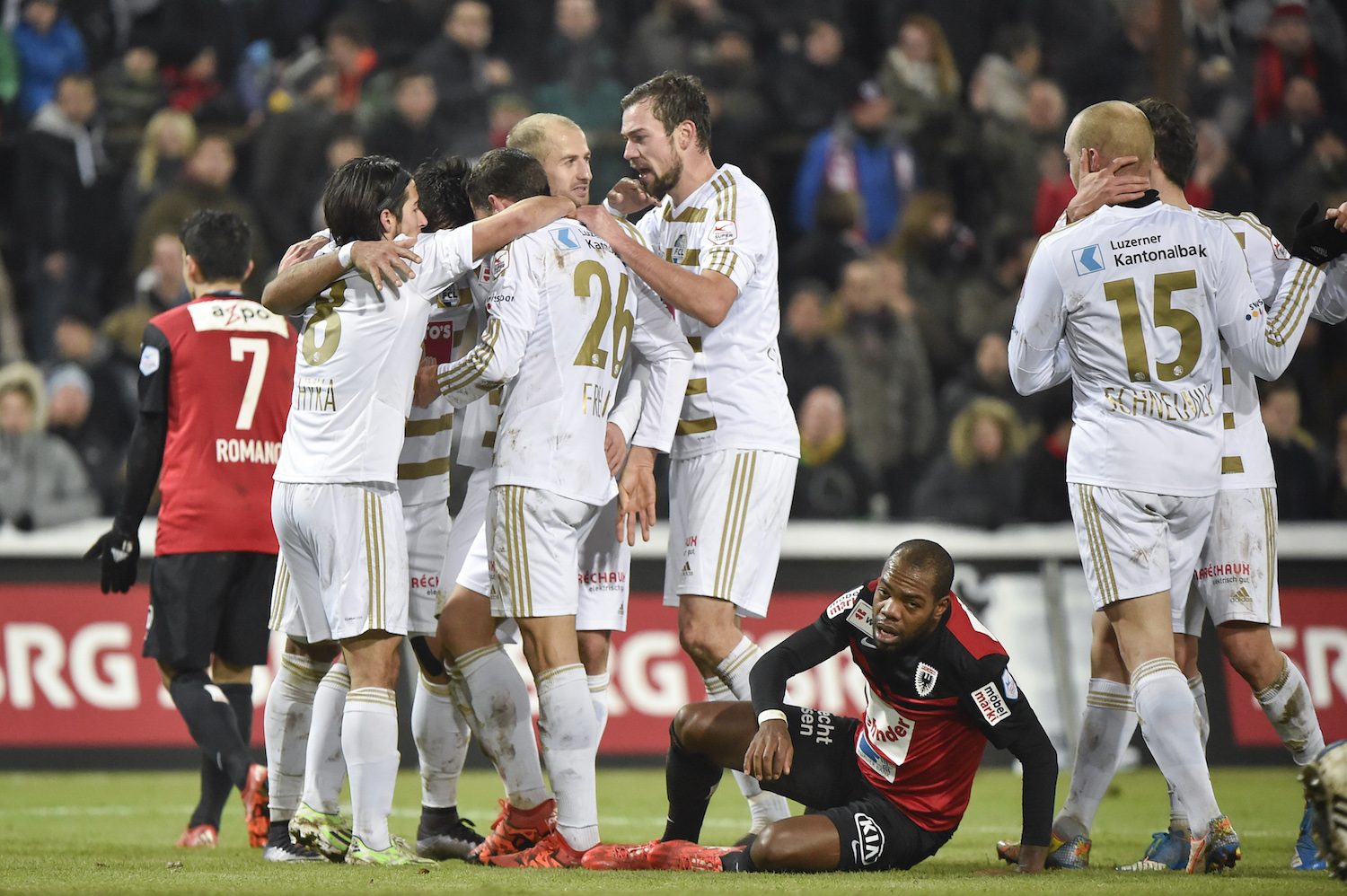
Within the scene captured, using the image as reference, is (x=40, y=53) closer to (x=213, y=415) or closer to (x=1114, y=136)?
(x=213, y=415)

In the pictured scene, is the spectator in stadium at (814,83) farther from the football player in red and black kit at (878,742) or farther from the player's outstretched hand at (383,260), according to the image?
the football player in red and black kit at (878,742)

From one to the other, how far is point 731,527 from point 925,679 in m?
0.95

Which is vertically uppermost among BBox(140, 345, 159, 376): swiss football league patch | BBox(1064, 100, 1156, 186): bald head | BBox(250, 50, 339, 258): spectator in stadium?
BBox(250, 50, 339, 258): spectator in stadium

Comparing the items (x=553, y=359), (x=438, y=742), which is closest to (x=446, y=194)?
(x=553, y=359)

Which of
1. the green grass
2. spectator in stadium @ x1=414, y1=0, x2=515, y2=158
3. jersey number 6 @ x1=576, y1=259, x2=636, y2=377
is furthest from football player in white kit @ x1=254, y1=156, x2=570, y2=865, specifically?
spectator in stadium @ x1=414, y1=0, x2=515, y2=158

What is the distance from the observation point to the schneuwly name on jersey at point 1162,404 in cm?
524

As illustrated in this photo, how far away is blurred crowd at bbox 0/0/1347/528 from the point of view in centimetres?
1104

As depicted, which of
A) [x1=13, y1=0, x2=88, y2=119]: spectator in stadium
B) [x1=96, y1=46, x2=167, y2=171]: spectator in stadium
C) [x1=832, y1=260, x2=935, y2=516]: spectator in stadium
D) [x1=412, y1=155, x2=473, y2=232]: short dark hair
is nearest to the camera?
[x1=412, y1=155, x2=473, y2=232]: short dark hair

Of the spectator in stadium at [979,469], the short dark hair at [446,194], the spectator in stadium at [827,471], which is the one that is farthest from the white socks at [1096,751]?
the spectator in stadium at [827,471]

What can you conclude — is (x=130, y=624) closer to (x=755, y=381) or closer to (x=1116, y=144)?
(x=755, y=381)

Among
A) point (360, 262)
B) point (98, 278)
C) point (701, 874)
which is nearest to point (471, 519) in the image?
point (360, 262)

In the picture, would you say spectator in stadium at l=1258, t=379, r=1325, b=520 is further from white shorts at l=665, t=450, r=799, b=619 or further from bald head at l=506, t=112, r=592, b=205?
bald head at l=506, t=112, r=592, b=205

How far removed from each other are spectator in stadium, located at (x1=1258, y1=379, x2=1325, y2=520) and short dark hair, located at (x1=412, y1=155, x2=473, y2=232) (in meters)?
7.03

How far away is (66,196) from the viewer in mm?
12141
